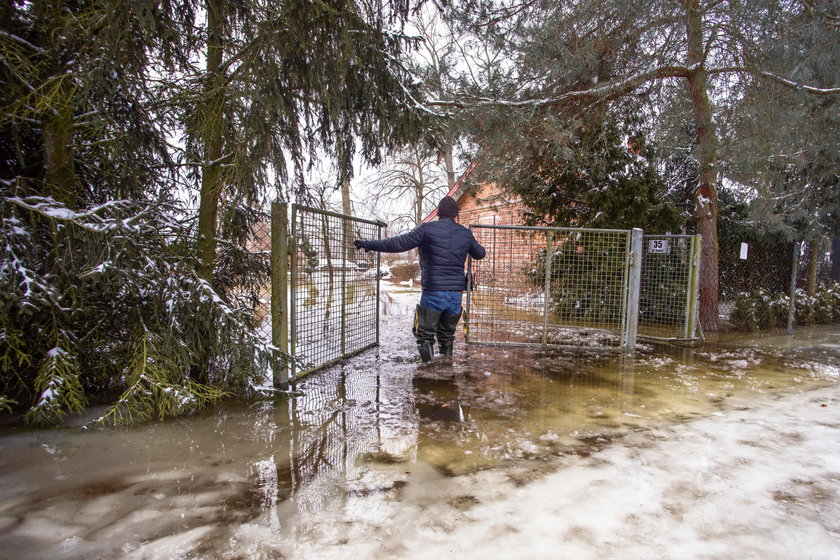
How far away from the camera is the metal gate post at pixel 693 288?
6.38 m

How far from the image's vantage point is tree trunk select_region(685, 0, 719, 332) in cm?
628

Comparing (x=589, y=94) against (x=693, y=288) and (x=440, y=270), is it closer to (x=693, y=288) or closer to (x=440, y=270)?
(x=693, y=288)

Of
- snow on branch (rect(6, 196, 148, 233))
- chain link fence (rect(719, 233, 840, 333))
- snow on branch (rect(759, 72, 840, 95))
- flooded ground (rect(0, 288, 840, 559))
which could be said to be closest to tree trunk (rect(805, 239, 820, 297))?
chain link fence (rect(719, 233, 840, 333))

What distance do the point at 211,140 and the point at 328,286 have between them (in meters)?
1.75

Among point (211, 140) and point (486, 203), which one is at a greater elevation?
point (486, 203)

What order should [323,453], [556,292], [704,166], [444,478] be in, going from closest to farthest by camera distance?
[444,478], [323,453], [704,166], [556,292]

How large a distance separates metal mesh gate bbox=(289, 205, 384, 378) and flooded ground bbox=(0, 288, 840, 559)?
574 millimetres

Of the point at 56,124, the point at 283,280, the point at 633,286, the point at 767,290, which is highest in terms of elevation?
the point at 56,124

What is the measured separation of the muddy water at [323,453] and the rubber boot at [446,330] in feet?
1.20

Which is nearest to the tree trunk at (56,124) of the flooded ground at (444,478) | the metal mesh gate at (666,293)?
the flooded ground at (444,478)

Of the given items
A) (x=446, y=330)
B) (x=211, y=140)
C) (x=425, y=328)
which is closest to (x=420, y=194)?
(x=446, y=330)

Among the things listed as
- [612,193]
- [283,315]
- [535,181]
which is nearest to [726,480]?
[283,315]

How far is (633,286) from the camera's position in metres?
5.97

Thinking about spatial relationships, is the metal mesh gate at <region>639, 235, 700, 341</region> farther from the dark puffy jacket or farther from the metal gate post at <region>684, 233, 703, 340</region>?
the dark puffy jacket
